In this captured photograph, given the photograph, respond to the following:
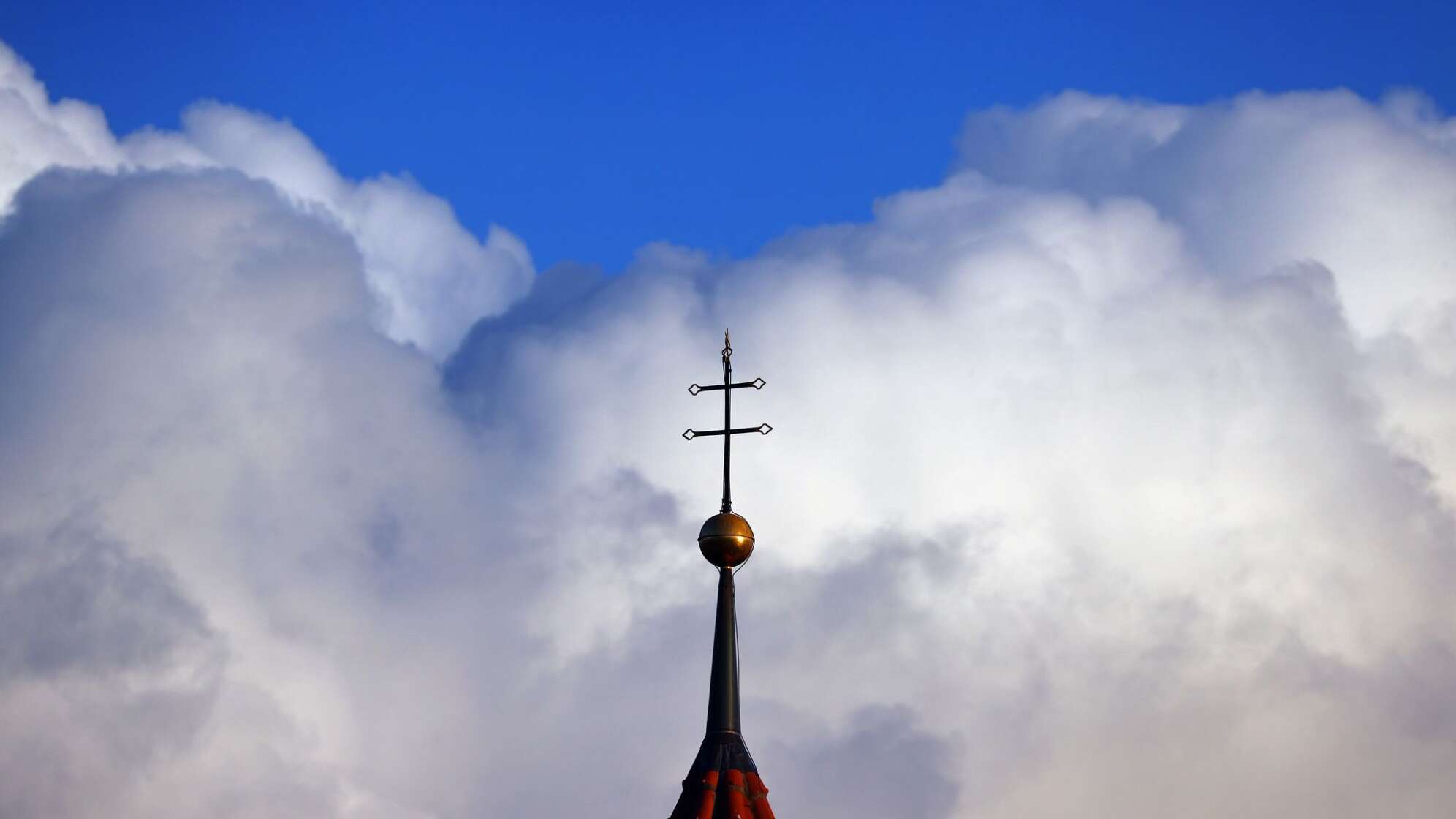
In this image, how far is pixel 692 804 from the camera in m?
36.6

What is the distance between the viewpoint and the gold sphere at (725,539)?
39312 millimetres

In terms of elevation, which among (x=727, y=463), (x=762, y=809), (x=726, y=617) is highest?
(x=727, y=463)

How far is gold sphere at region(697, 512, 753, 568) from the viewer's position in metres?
39.3

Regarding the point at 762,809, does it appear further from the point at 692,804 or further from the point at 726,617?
the point at 726,617

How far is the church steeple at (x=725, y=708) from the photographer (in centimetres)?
3662

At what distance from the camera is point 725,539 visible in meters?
39.3

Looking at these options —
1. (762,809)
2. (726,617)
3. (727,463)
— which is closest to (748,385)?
(727,463)

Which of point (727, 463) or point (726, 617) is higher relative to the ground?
point (727, 463)

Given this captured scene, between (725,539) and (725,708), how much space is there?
2967 mm

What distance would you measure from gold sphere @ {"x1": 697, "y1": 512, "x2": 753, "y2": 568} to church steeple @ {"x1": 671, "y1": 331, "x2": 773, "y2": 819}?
0.04 ft

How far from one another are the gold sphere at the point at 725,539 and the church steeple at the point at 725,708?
13 millimetres

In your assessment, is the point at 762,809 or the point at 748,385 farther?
the point at 748,385

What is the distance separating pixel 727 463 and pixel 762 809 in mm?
6865

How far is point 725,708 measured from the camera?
3853 cm
